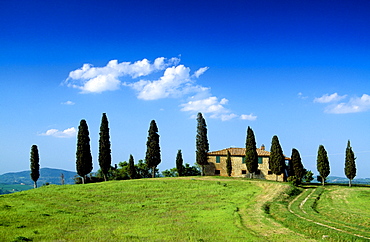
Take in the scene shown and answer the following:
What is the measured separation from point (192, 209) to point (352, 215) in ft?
45.7

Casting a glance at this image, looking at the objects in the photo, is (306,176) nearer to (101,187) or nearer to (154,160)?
(154,160)

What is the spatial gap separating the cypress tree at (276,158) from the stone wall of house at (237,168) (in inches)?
212

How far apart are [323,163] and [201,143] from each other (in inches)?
982

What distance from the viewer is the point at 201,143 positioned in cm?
6706

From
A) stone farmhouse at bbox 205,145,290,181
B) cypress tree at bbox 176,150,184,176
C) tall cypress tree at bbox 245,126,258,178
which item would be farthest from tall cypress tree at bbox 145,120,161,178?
tall cypress tree at bbox 245,126,258,178

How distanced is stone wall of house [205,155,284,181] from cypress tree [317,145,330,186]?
7.66 m

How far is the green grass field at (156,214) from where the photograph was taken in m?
19.3

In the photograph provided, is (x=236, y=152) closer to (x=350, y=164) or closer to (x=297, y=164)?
(x=297, y=164)

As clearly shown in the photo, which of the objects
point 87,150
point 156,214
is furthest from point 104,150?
point 156,214

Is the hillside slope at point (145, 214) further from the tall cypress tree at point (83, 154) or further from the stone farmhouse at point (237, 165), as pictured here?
the stone farmhouse at point (237, 165)

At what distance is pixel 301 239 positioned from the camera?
17.8 m

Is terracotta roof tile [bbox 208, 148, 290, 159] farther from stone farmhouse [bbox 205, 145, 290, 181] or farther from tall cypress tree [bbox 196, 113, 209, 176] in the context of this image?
tall cypress tree [bbox 196, 113, 209, 176]

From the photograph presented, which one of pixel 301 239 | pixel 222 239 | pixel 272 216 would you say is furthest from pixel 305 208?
pixel 222 239

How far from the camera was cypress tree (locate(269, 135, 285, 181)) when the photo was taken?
59522mm
